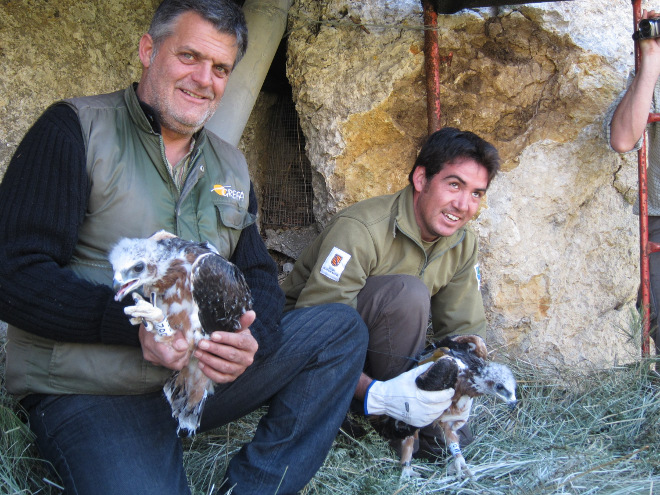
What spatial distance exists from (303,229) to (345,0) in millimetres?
1531

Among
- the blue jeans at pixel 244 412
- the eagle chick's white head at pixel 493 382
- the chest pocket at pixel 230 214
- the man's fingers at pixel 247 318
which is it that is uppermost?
the chest pocket at pixel 230 214

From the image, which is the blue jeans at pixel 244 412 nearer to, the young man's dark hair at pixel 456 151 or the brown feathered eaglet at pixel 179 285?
the brown feathered eaglet at pixel 179 285

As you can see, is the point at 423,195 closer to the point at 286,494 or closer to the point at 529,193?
the point at 529,193

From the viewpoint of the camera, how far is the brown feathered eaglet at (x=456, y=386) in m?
2.34

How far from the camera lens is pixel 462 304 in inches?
116

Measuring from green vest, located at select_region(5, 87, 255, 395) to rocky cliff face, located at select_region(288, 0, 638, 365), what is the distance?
145 cm

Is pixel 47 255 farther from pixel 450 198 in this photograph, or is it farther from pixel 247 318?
pixel 450 198

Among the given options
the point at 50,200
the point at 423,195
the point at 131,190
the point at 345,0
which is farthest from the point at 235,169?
the point at 345,0

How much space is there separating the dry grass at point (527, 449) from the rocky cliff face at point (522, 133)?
0.35m

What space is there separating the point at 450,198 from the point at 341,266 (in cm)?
62

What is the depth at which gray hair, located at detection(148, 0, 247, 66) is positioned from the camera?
2.23 meters

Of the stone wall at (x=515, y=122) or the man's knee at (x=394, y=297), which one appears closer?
the man's knee at (x=394, y=297)

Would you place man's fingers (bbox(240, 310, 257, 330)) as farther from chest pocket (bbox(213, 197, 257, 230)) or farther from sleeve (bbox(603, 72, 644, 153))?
sleeve (bbox(603, 72, 644, 153))

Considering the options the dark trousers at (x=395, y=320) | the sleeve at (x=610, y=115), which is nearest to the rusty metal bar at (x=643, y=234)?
the sleeve at (x=610, y=115)
